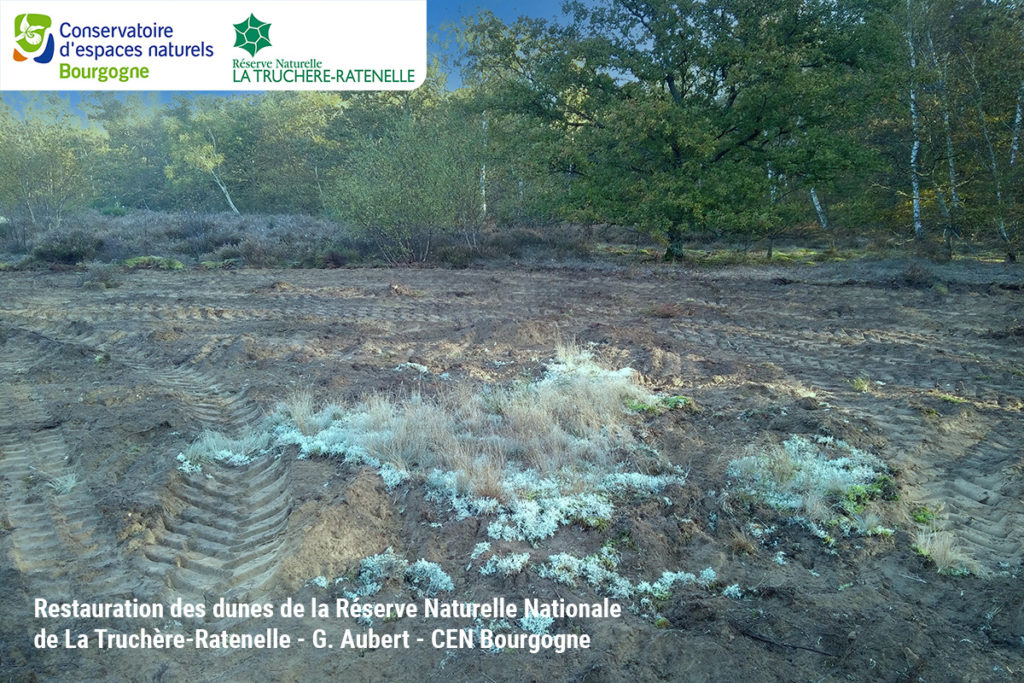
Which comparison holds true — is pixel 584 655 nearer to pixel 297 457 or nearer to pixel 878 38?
pixel 297 457

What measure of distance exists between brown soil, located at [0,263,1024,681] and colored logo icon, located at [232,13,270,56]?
6.03m

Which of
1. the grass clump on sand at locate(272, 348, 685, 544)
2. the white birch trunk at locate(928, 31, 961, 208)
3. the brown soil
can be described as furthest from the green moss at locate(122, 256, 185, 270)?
the white birch trunk at locate(928, 31, 961, 208)

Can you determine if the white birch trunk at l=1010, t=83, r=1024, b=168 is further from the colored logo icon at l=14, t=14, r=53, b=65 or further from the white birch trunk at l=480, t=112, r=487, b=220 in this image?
the colored logo icon at l=14, t=14, r=53, b=65

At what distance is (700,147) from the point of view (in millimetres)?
15547

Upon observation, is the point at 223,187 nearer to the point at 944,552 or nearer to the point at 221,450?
the point at 221,450

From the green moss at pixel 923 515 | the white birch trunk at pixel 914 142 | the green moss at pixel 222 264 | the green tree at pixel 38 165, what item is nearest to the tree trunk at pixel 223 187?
the green tree at pixel 38 165

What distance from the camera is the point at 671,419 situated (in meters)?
5.70

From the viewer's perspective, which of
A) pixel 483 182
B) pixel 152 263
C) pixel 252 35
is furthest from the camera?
pixel 483 182

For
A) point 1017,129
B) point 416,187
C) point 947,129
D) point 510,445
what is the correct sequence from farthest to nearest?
1. point 416,187
2. point 947,129
3. point 1017,129
4. point 510,445

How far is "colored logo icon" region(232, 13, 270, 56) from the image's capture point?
480 inches

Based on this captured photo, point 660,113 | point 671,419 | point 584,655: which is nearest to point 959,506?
point 671,419

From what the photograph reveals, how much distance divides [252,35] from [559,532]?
12.5 m

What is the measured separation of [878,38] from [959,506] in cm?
1530

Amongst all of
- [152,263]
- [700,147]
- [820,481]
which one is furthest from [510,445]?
[152,263]
